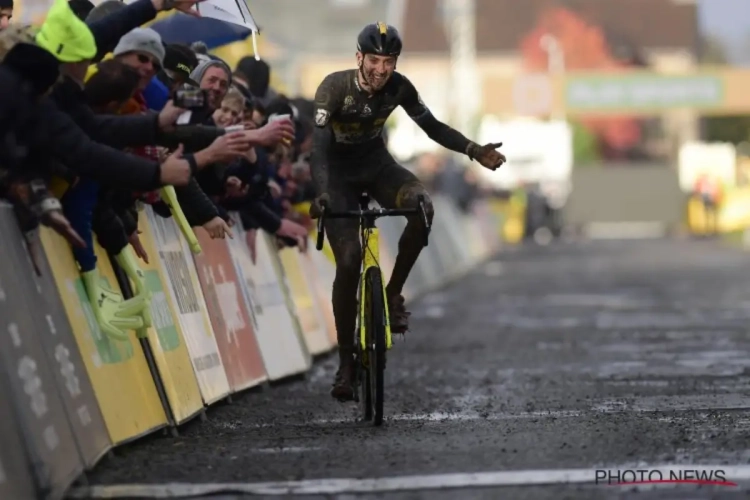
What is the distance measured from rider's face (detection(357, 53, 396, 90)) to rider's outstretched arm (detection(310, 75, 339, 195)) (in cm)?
20

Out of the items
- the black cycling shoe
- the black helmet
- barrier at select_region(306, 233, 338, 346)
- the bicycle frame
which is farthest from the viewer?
barrier at select_region(306, 233, 338, 346)

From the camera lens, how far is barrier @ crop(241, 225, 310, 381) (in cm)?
1381

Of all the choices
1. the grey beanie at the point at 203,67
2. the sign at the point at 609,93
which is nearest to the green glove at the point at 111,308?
the grey beanie at the point at 203,67

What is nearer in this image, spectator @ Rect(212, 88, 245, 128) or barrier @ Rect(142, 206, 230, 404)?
barrier @ Rect(142, 206, 230, 404)

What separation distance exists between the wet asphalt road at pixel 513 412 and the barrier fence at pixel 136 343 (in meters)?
0.22

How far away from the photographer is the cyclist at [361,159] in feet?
36.0

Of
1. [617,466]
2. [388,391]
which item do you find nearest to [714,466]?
[617,466]

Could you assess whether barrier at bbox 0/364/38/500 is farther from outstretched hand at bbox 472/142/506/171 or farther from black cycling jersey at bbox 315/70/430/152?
outstretched hand at bbox 472/142/506/171

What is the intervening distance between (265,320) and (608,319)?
26.1 feet

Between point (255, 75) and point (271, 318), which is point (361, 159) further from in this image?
point (255, 75)

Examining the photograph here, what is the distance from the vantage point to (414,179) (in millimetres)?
11367

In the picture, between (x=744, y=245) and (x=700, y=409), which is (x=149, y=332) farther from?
(x=744, y=245)

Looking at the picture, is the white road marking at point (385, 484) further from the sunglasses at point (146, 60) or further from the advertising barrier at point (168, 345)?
the sunglasses at point (146, 60)

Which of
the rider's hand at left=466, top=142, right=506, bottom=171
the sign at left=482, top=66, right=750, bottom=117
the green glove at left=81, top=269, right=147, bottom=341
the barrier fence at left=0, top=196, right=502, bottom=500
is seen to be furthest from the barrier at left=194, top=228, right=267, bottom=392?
the sign at left=482, top=66, right=750, bottom=117
